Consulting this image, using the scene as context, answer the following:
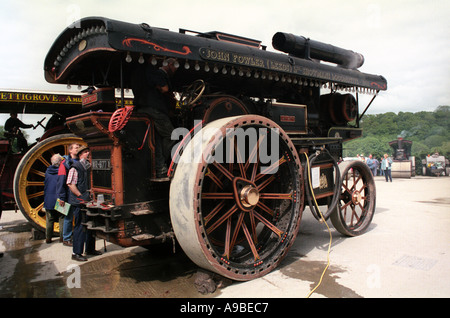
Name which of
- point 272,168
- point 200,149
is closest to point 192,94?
point 200,149

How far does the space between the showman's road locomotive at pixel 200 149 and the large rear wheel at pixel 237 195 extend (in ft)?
0.04

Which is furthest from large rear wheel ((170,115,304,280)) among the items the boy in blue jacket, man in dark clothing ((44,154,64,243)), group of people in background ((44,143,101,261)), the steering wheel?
man in dark clothing ((44,154,64,243))

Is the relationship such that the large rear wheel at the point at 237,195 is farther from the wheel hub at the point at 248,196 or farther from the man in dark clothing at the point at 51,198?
the man in dark clothing at the point at 51,198

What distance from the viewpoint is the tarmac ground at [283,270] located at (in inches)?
133

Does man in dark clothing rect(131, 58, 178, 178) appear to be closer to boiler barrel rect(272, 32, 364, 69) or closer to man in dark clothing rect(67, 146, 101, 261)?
man in dark clothing rect(67, 146, 101, 261)

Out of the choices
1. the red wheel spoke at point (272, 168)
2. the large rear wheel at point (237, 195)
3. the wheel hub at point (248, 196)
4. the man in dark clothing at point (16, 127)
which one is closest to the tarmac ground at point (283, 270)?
the large rear wheel at point (237, 195)

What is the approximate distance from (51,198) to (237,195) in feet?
12.1

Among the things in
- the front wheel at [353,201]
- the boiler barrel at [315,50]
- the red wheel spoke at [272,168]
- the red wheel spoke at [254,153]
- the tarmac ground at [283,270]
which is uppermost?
the boiler barrel at [315,50]

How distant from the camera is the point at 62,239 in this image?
5.80 m

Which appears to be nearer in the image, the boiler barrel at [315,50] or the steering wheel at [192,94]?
the steering wheel at [192,94]

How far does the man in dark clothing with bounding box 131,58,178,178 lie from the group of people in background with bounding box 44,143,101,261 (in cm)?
111
